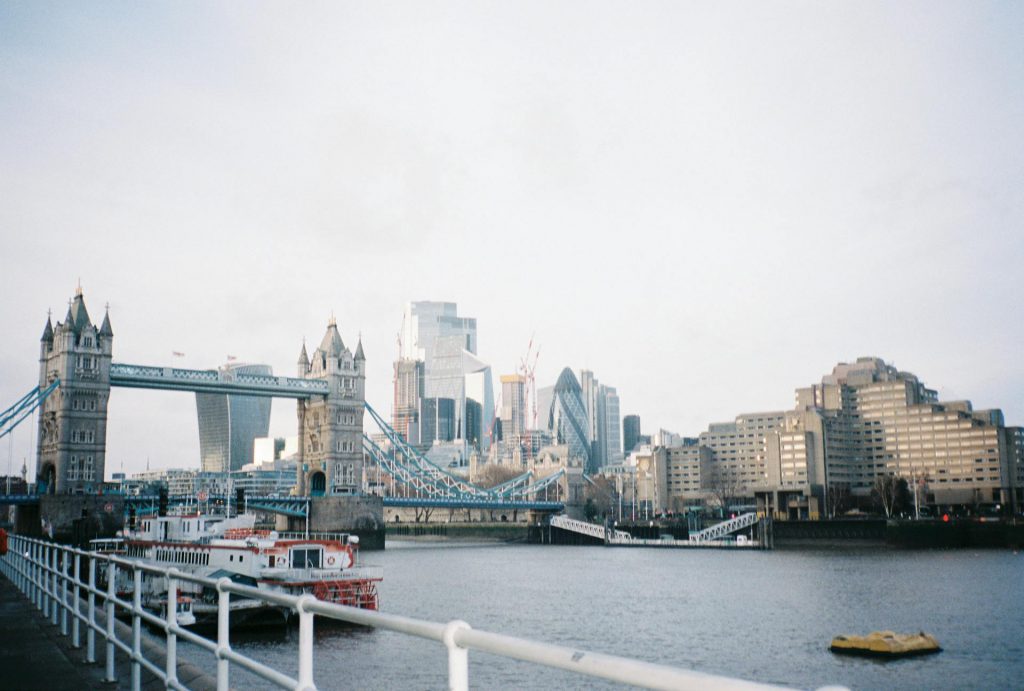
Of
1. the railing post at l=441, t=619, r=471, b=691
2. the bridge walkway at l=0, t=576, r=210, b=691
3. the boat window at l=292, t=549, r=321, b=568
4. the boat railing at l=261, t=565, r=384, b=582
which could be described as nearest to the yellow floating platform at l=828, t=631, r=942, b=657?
the boat railing at l=261, t=565, r=384, b=582

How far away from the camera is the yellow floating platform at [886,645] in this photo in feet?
114

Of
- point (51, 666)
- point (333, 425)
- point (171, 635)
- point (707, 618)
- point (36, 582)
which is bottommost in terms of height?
point (707, 618)

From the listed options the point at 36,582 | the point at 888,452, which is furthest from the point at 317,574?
the point at 888,452

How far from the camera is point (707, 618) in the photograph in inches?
1815

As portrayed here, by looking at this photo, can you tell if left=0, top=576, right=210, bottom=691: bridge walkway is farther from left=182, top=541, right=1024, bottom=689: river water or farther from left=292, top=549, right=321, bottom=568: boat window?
left=292, top=549, right=321, bottom=568: boat window

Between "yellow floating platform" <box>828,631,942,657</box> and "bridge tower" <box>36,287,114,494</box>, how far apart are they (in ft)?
255

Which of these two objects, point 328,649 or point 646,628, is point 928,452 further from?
point 328,649

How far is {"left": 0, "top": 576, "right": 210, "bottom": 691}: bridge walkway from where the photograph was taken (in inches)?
358

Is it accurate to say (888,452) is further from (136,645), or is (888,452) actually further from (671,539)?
(136,645)

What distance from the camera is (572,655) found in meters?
3.40

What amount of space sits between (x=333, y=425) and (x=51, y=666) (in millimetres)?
103849

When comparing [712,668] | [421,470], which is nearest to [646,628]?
[712,668]

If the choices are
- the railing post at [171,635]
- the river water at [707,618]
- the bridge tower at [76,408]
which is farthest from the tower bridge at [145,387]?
the railing post at [171,635]

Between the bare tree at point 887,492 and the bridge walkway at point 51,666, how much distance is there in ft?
473
